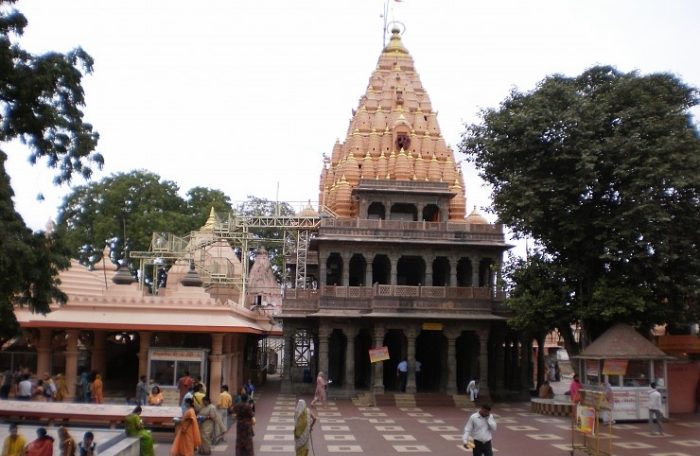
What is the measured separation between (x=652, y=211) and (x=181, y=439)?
17539 mm

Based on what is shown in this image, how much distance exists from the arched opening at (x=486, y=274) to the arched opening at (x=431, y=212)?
3980mm

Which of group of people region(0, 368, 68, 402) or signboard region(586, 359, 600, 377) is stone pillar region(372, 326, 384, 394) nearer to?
signboard region(586, 359, 600, 377)

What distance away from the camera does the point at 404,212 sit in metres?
43.2

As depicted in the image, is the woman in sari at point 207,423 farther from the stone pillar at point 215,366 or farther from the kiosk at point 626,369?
the kiosk at point 626,369

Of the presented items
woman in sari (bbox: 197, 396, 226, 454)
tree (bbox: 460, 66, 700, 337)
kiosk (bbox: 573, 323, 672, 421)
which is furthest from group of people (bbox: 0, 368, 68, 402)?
kiosk (bbox: 573, 323, 672, 421)

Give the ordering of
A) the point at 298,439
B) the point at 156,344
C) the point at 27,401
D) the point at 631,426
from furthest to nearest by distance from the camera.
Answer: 1. the point at 156,344
2. the point at 631,426
3. the point at 27,401
4. the point at 298,439

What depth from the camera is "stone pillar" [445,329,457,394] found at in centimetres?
3469

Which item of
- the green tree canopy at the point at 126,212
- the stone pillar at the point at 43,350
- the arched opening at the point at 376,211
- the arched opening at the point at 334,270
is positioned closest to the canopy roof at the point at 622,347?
the arched opening at the point at 376,211

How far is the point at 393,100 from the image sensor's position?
1893 inches

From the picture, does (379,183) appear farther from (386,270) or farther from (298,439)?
(298,439)

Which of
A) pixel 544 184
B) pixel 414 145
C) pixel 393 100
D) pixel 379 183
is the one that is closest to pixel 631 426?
pixel 544 184

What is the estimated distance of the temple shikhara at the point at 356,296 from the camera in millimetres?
27500

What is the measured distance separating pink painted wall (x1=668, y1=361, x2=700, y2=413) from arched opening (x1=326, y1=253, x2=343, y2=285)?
775 inches

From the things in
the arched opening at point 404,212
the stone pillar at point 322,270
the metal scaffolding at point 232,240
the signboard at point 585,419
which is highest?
the arched opening at point 404,212
